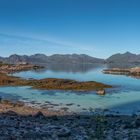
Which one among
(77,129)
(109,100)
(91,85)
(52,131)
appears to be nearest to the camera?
(52,131)

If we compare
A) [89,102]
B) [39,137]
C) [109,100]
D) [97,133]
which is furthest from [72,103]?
[97,133]

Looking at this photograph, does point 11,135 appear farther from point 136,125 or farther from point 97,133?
point 136,125

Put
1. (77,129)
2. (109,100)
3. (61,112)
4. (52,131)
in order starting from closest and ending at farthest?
1. (52,131)
2. (77,129)
3. (61,112)
4. (109,100)

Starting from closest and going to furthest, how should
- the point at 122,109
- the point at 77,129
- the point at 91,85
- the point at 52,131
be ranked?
the point at 52,131 → the point at 77,129 → the point at 122,109 → the point at 91,85

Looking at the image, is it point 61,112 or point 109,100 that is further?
point 109,100

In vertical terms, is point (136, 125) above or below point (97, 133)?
below

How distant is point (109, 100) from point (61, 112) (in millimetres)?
14331

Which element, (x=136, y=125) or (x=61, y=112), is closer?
(x=136, y=125)

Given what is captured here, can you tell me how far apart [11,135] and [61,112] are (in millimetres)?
19603

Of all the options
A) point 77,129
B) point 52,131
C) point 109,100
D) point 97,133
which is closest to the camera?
point 97,133

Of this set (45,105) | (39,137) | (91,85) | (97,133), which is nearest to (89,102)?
(45,105)

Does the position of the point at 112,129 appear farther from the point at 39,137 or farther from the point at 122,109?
the point at 122,109

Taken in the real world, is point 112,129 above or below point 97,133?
below

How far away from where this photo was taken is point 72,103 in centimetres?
4684
